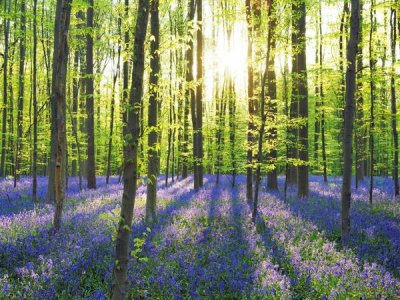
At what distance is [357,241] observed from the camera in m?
9.25

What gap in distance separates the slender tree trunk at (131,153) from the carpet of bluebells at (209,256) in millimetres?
195

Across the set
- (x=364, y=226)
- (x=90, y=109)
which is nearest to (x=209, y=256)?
(x=364, y=226)

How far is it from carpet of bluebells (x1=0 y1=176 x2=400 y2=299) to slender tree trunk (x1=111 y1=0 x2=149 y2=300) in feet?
0.64

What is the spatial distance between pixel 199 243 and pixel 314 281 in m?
2.98

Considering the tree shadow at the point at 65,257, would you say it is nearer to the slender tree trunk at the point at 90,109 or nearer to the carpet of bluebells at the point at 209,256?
the carpet of bluebells at the point at 209,256

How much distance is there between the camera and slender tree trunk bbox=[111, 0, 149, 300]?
379 cm

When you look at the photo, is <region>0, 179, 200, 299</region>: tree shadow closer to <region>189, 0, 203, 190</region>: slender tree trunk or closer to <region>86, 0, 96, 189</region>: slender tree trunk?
<region>189, 0, 203, 190</region>: slender tree trunk

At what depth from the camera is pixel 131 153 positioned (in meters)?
3.81

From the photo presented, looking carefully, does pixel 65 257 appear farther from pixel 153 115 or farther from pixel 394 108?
pixel 394 108

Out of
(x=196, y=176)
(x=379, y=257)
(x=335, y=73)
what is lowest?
(x=379, y=257)

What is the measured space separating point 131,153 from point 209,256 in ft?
14.8

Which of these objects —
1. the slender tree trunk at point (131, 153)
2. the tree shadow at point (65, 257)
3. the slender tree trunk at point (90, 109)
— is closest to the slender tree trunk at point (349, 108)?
the tree shadow at point (65, 257)

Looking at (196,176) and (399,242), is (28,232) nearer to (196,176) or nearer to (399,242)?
(399,242)

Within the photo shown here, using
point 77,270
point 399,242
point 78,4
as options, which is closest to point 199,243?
point 77,270
